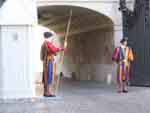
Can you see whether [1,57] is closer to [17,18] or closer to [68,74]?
[17,18]

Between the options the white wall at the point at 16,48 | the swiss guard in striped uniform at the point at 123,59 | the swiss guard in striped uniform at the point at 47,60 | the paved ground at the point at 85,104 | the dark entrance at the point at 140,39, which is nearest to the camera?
the paved ground at the point at 85,104

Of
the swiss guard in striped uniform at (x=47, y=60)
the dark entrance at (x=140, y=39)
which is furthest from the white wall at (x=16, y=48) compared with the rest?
the dark entrance at (x=140, y=39)

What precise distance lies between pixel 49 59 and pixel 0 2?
194 cm

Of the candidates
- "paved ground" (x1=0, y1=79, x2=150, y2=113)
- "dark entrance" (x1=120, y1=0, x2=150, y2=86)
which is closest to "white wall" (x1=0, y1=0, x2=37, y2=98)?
"paved ground" (x1=0, y1=79, x2=150, y2=113)

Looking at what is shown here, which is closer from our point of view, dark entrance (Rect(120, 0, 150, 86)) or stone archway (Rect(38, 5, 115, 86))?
dark entrance (Rect(120, 0, 150, 86))

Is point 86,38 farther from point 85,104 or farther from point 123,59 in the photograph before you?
point 85,104

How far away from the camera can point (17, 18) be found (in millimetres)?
12094

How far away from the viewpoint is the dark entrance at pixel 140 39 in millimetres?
16234

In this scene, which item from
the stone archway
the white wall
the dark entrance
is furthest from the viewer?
the stone archway

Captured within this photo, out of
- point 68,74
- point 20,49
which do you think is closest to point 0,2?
point 20,49

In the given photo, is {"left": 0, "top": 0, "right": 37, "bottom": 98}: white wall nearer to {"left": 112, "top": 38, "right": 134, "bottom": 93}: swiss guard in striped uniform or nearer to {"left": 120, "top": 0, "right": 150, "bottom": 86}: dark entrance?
{"left": 112, "top": 38, "right": 134, "bottom": 93}: swiss guard in striped uniform

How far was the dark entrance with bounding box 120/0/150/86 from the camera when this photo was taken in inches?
639

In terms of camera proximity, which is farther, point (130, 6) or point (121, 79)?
point (130, 6)

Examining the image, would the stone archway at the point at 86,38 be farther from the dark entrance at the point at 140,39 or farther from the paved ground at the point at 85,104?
the paved ground at the point at 85,104
